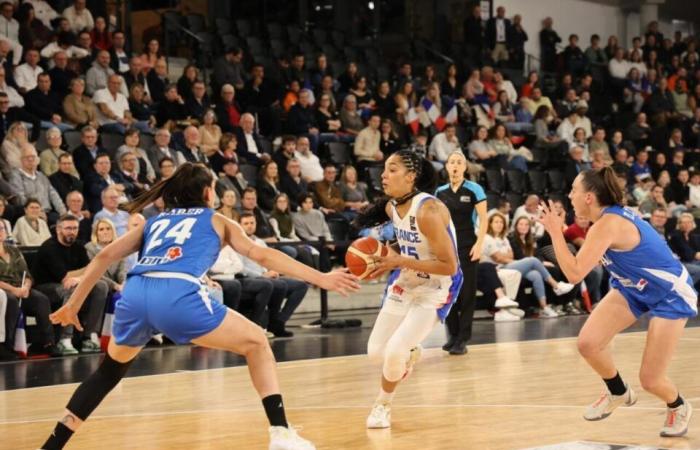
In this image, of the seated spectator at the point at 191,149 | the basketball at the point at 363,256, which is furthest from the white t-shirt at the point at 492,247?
the basketball at the point at 363,256

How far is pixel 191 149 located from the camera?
13656 millimetres

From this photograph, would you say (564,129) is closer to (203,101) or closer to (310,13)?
(310,13)

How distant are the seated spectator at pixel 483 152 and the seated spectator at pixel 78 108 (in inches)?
246

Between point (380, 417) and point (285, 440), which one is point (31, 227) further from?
point (285, 440)

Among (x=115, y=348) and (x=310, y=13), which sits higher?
(x=310, y=13)

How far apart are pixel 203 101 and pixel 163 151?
2166 millimetres

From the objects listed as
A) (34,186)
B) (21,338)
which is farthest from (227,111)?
(21,338)

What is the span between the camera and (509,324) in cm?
1266

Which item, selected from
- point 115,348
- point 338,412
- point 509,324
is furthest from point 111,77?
point 115,348

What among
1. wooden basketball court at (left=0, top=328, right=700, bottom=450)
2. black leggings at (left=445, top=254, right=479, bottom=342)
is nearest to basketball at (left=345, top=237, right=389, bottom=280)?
wooden basketball court at (left=0, top=328, right=700, bottom=450)

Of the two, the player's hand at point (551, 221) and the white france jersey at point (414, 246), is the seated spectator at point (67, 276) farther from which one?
the player's hand at point (551, 221)

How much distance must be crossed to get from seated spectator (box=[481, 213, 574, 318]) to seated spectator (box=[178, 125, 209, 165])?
3585 mm

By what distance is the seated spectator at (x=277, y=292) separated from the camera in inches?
457

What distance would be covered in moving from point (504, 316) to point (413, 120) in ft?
16.6
